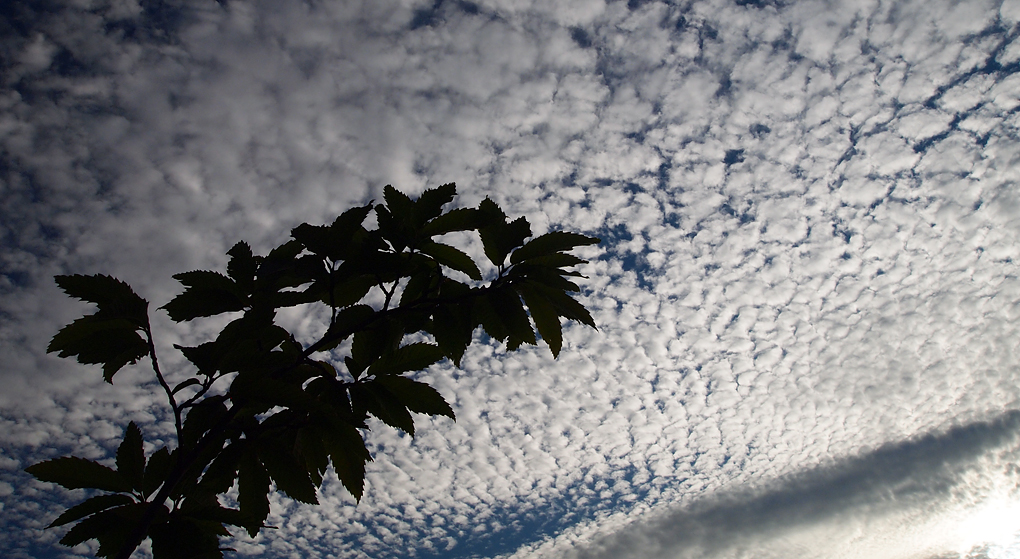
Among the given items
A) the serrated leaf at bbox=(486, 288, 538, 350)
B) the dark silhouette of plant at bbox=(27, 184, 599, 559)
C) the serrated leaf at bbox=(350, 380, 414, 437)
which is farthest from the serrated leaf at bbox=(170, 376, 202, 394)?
the serrated leaf at bbox=(486, 288, 538, 350)

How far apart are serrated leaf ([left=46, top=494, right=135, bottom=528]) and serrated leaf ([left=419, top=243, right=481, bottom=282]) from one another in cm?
121

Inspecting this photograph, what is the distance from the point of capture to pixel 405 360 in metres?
1.92

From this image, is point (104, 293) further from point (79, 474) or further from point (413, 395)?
point (413, 395)

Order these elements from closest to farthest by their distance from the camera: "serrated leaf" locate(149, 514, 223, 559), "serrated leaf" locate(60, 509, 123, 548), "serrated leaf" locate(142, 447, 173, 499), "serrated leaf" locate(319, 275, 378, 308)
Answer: "serrated leaf" locate(149, 514, 223, 559) < "serrated leaf" locate(60, 509, 123, 548) < "serrated leaf" locate(142, 447, 173, 499) < "serrated leaf" locate(319, 275, 378, 308)

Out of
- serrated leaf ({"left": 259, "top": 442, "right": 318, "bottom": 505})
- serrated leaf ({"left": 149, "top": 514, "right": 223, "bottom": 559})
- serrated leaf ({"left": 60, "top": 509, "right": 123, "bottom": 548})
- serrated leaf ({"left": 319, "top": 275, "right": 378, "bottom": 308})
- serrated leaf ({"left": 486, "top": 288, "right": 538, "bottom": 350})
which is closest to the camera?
serrated leaf ({"left": 149, "top": 514, "right": 223, "bottom": 559})

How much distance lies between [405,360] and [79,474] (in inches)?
39.7

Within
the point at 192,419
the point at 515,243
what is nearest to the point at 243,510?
the point at 192,419

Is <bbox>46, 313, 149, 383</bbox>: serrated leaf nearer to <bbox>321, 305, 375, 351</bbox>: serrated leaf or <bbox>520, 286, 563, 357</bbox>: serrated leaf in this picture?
<bbox>321, 305, 375, 351</bbox>: serrated leaf

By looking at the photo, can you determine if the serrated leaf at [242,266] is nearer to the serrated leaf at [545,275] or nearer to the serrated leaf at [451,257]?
the serrated leaf at [451,257]

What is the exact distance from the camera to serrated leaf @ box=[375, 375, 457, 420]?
1.88 m

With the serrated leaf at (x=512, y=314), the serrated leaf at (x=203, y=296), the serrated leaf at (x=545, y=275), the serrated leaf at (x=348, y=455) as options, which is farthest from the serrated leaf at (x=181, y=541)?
the serrated leaf at (x=545, y=275)

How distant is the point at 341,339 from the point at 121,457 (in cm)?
73

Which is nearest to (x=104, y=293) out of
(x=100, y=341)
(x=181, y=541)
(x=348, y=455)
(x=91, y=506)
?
(x=100, y=341)

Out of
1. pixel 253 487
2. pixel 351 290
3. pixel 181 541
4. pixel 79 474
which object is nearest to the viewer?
pixel 181 541
